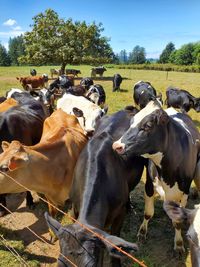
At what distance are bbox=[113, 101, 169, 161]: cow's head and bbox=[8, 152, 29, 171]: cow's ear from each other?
1.10 m

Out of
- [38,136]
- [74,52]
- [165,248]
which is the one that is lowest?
[165,248]

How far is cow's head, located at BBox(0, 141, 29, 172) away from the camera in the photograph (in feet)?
12.0

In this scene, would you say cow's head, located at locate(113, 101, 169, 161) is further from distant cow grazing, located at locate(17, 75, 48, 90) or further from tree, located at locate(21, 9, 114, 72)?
tree, located at locate(21, 9, 114, 72)

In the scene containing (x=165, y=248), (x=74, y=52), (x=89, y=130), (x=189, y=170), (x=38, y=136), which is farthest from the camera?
(x=74, y=52)

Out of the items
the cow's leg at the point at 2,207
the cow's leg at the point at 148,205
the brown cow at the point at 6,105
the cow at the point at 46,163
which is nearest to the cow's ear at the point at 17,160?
the cow at the point at 46,163

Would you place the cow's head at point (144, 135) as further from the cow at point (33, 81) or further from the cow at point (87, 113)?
the cow at point (33, 81)

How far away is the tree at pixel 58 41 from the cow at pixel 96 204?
24696 millimetres

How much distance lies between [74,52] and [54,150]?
81.4 ft

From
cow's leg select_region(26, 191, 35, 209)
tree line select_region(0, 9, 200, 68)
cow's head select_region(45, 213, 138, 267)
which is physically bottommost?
cow's leg select_region(26, 191, 35, 209)

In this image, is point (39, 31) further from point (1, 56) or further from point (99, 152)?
point (1, 56)

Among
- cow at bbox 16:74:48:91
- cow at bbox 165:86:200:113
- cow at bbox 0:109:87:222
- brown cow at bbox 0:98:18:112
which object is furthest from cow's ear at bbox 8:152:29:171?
cow at bbox 16:74:48:91

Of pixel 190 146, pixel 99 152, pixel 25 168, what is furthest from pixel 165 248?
pixel 25 168

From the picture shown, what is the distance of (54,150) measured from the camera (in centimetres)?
444

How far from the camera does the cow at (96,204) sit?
8.09 feet
